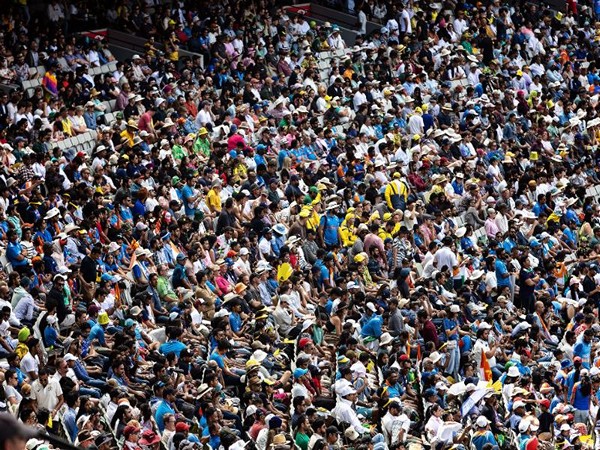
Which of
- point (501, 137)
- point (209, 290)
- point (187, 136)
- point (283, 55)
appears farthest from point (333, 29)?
point (209, 290)

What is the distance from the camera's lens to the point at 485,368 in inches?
769

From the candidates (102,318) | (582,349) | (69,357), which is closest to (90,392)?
(69,357)

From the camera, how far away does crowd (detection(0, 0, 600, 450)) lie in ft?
55.0

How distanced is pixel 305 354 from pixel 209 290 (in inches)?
87.6

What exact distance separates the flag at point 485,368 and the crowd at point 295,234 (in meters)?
0.07

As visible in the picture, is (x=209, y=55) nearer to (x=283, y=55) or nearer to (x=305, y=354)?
(x=283, y=55)

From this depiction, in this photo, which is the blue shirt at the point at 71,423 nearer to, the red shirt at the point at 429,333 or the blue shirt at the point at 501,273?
the red shirt at the point at 429,333

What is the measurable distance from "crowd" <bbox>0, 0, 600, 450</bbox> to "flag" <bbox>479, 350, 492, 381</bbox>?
0.07 metres

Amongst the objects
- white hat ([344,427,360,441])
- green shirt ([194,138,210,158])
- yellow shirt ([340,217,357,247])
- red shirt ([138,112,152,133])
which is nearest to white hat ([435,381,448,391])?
white hat ([344,427,360,441])

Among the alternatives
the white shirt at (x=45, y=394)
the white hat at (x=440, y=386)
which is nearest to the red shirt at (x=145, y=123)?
the white hat at (x=440, y=386)

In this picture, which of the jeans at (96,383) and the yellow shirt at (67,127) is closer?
the jeans at (96,383)

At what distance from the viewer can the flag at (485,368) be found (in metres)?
19.5

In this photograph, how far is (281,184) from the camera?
23922 millimetres

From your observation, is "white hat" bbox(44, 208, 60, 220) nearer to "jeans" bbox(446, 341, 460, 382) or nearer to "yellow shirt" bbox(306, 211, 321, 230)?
"yellow shirt" bbox(306, 211, 321, 230)
